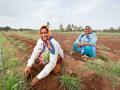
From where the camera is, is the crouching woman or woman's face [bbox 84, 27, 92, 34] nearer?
the crouching woman

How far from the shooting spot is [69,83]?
4953 mm

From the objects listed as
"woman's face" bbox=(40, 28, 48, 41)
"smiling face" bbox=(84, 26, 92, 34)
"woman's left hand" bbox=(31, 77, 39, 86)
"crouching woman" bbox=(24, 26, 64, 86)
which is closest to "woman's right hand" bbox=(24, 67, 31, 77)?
"crouching woman" bbox=(24, 26, 64, 86)

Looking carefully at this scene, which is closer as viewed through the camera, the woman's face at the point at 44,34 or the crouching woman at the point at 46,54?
the crouching woman at the point at 46,54

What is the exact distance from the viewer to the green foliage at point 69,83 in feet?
16.2

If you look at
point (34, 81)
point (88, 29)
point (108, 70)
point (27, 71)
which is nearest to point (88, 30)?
point (88, 29)

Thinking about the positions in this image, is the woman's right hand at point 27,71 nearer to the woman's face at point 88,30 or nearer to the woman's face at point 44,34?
the woman's face at point 44,34

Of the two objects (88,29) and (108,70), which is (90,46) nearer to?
(88,29)

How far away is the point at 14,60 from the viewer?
680 cm

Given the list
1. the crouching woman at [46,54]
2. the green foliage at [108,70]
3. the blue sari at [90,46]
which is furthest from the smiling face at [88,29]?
the crouching woman at [46,54]

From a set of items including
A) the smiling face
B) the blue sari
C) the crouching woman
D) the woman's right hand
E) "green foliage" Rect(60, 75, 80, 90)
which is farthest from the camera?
the blue sari

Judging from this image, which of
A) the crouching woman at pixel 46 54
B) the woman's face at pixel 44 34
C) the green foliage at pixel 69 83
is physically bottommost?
the green foliage at pixel 69 83

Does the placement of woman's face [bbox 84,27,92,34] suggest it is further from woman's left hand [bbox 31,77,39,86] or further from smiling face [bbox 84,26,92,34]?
woman's left hand [bbox 31,77,39,86]

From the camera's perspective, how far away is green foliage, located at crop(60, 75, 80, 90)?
16.2 feet

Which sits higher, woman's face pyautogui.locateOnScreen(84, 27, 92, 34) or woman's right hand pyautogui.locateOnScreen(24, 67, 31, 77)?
woman's face pyautogui.locateOnScreen(84, 27, 92, 34)
